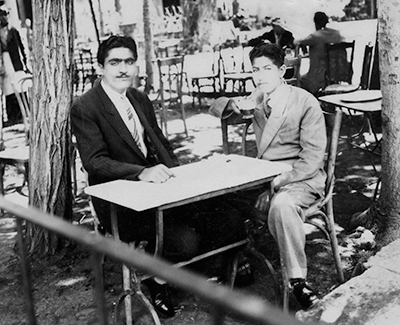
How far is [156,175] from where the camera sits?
3344mm

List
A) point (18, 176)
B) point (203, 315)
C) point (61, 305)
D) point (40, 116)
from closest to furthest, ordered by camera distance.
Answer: point (203, 315) < point (61, 305) < point (40, 116) < point (18, 176)

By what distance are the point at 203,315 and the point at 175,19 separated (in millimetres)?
18680

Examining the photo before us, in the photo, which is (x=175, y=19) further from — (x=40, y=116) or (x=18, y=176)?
(x=40, y=116)

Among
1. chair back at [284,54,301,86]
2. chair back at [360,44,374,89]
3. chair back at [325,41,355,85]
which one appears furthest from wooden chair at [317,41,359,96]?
chair back at [284,54,301,86]

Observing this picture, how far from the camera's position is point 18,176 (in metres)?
7.41

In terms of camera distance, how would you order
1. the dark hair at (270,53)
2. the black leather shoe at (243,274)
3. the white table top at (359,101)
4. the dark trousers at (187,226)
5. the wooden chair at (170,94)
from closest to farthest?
the dark trousers at (187,226)
the dark hair at (270,53)
the black leather shoe at (243,274)
the white table top at (359,101)
the wooden chair at (170,94)

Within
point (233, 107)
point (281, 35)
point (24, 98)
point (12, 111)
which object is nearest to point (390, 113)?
point (233, 107)

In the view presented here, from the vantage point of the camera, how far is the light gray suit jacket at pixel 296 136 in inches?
144

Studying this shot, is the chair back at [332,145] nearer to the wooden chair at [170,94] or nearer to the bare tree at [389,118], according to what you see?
the bare tree at [389,118]

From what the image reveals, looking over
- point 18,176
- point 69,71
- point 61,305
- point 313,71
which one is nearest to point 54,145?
point 69,71

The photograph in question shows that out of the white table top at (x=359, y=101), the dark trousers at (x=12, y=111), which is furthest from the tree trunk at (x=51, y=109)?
the dark trousers at (x=12, y=111)

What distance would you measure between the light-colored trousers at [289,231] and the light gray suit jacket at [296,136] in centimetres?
27

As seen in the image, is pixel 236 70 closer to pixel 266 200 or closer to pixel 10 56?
pixel 10 56

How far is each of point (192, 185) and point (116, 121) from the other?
80cm
